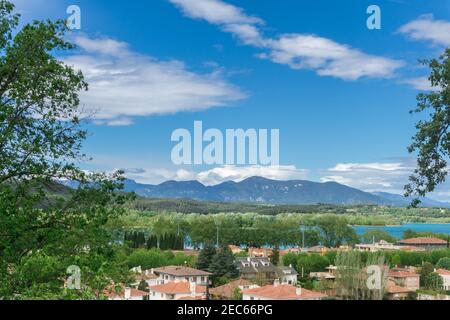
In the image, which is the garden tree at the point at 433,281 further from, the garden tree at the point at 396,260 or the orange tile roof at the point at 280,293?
the orange tile roof at the point at 280,293

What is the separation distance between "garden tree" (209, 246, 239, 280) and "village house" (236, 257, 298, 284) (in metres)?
0.73

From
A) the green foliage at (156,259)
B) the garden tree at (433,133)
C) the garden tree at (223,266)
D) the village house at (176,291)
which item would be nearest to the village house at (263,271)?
the garden tree at (223,266)

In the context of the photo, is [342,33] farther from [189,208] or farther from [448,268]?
[189,208]

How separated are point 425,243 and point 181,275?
35777 millimetres

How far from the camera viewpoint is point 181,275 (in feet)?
123

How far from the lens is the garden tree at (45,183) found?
7.04m

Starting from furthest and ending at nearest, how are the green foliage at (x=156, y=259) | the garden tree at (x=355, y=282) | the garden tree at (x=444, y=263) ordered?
1. the garden tree at (x=444, y=263)
2. the green foliage at (x=156, y=259)
3. the garden tree at (x=355, y=282)

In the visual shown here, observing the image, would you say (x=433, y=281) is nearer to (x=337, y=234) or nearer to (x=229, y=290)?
(x=229, y=290)

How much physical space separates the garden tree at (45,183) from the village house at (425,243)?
193ft

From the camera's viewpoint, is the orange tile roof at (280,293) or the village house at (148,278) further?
the village house at (148,278)

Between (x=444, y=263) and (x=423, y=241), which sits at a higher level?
(x=423, y=241)

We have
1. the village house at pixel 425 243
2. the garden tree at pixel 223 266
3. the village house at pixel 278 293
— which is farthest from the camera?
the village house at pixel 425 243

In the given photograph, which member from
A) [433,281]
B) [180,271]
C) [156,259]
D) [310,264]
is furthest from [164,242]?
[433,281]

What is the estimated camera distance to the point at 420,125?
10234 mm
